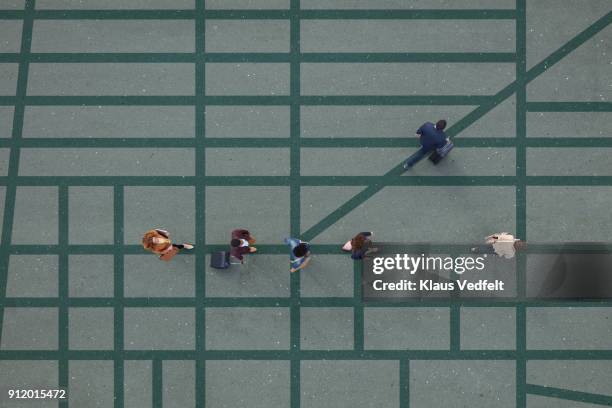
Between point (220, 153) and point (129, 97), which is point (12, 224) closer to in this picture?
point (129, 97)

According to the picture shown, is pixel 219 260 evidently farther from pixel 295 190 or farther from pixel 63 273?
pixel 63 273

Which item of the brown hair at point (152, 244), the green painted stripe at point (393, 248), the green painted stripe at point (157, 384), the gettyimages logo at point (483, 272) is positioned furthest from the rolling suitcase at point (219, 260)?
the gettyimages logo at point (483, 272)

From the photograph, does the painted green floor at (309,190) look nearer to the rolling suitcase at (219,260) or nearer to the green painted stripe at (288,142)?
the green painted stripe at (288,142)

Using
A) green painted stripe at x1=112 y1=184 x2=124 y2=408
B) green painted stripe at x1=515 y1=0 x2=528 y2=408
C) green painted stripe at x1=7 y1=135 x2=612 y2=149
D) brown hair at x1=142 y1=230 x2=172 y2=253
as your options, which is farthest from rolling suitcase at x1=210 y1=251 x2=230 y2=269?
green painted stripe at x1=515 y1=0 x2=528 y2=408

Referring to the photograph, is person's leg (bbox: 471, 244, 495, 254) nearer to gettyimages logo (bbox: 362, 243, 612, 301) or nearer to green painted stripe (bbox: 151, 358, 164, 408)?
gettyimages logo (bbox: 362, 243, 612, 301)

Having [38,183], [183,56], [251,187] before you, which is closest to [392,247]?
[251,187]

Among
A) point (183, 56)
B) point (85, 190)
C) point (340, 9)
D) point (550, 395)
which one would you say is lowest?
point (550, 395)

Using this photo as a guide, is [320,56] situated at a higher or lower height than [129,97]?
higher
